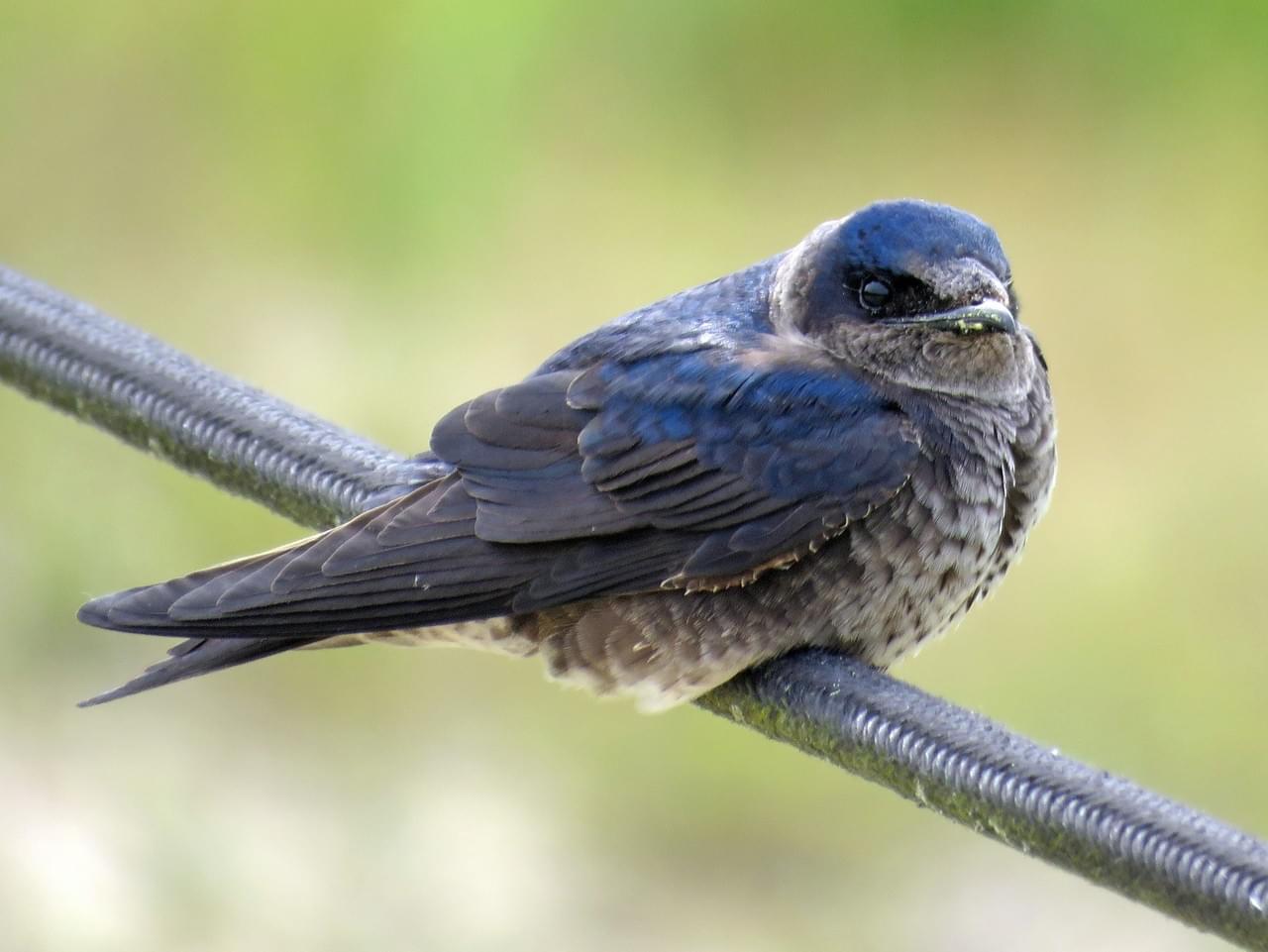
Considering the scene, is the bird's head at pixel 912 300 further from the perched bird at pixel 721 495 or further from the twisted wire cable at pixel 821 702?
the twisted wire cable at pixel 821 702

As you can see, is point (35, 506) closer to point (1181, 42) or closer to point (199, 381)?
point (199, 381)

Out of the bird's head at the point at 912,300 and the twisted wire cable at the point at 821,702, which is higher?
the bird's head at the point at 912,300

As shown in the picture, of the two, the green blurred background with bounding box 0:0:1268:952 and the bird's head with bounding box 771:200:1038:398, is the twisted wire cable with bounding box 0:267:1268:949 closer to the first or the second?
the bird's head with bounding box 771:200:1038:398

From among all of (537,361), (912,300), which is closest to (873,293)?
(912,300)

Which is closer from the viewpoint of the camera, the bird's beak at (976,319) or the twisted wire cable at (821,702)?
the twisted wire cable at (821,702)

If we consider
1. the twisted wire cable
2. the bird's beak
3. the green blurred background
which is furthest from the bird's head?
the green blurred background

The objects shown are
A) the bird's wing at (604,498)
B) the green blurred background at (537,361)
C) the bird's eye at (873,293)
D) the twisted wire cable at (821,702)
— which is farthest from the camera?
the green blurred background at (537,361)

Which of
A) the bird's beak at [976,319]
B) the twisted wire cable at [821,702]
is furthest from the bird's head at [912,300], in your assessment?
the twisted wire cable at [821,702]
